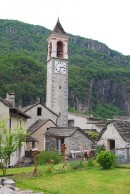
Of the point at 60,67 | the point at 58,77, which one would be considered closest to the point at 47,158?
the point at 58,77

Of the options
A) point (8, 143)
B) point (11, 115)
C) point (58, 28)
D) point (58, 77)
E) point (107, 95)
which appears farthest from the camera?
point (107, 95)

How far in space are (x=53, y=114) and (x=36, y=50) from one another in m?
109

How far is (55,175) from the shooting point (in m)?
17.1

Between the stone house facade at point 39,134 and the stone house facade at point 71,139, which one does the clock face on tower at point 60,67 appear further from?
the stone house facade at point 71,139

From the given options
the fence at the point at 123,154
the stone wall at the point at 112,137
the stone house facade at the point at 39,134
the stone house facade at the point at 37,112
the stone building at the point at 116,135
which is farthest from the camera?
the stone house facade at the point at 37,112

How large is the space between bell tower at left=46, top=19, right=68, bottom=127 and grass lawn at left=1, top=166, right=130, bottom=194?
1080 inches

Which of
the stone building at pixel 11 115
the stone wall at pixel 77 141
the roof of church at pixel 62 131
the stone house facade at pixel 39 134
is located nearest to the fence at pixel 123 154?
the stone building at pixel 11 115

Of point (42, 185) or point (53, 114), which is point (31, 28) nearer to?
point (53, 114)

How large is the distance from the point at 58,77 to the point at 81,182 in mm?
33200

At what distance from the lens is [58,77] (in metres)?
47.0

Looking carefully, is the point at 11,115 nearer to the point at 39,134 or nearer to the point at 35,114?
the point at 39,134

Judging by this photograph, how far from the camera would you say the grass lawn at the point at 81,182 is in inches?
509

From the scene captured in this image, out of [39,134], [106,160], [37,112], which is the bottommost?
[106,160]

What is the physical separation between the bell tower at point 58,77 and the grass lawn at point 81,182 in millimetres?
27425
